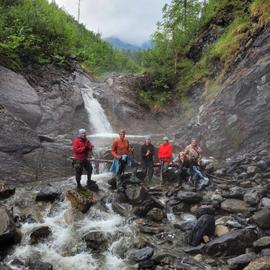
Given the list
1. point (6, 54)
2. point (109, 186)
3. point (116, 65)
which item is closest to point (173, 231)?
point (109, 186)

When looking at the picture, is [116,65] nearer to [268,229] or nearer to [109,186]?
[109,186]

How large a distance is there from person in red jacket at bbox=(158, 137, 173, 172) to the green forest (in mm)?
12771

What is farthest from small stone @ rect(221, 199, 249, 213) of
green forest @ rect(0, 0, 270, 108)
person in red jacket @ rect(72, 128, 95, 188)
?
green forest @ rect(0, 0, 270, 108)

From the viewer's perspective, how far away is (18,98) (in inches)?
918

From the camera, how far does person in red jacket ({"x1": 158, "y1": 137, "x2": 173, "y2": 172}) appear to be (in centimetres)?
1762

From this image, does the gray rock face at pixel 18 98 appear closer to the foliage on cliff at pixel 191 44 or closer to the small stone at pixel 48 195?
the small stone at pixel 48 195

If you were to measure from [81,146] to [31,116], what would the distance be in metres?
10.9

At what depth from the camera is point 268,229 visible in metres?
11.2

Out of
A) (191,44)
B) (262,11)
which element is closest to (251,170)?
(262,11)

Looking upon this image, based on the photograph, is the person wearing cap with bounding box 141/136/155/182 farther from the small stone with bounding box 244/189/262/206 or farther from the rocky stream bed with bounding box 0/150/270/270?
the small stone with bounding box 244/189/262/206

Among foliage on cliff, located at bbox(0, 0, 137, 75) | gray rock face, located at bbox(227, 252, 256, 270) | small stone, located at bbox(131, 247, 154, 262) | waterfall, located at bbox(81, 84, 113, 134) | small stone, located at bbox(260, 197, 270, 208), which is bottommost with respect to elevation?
small stone, located at bbox(131, 247, 154, 262)

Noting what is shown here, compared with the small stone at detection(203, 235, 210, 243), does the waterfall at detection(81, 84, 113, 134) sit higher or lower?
higher

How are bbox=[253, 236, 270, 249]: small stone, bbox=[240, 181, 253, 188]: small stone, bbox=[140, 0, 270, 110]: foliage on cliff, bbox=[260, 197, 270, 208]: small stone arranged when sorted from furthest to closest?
bbox=[140, 0, 270, 110]: foliage on cliff, bbox=[240, 181, 253, 188]: small stone, bbox=[260, 197, 270, 208]: small stone, bbox=[253, 236, 270, 249]: small stone

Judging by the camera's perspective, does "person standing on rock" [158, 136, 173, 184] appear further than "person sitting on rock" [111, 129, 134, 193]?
Yes
